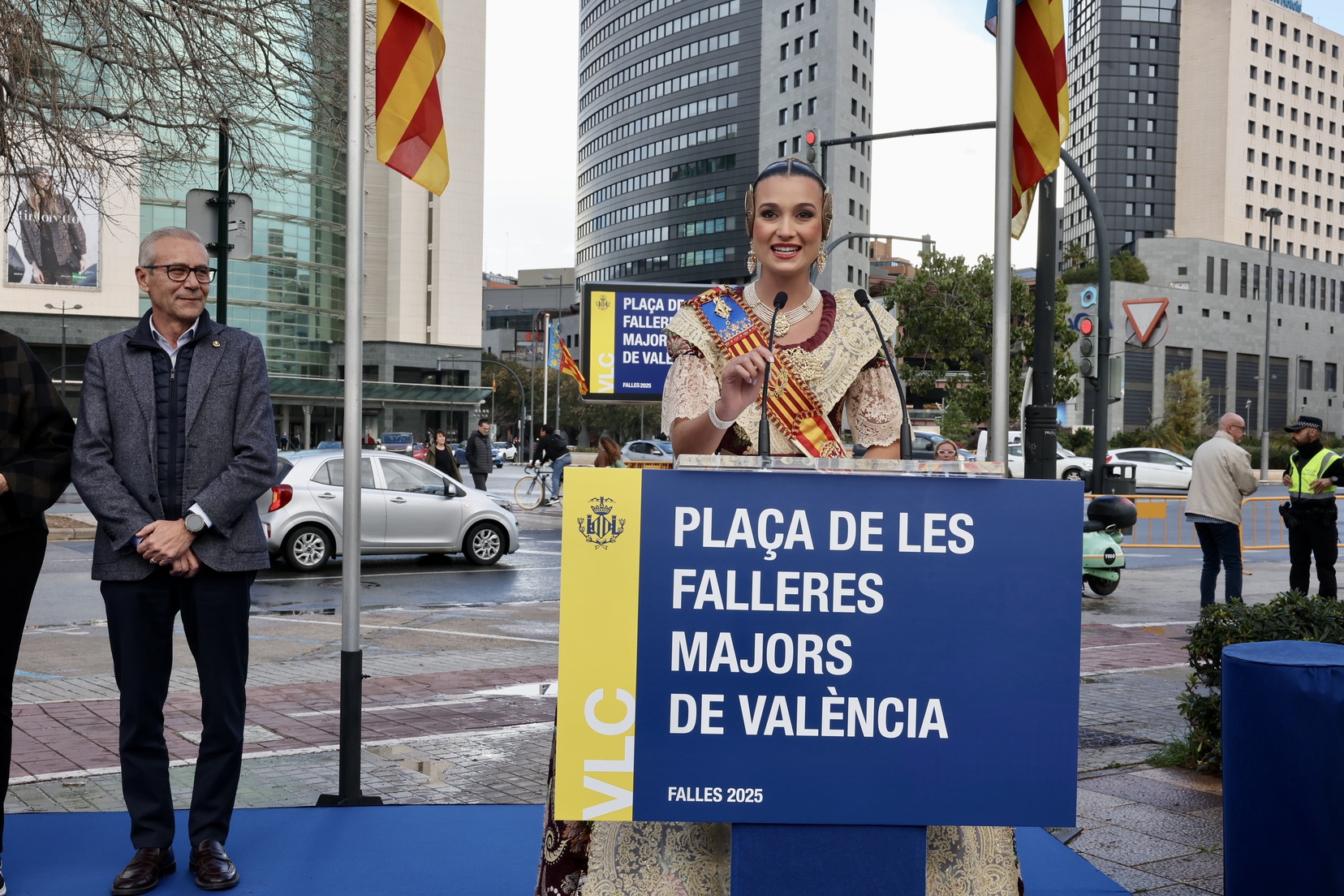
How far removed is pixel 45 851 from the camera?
13.0 feet

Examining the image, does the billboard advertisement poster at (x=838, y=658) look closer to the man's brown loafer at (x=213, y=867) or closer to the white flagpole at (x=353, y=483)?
the man's brown loafer at (x=213, y=867)

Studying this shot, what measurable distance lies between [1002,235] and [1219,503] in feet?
29.2

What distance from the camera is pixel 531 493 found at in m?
26.9

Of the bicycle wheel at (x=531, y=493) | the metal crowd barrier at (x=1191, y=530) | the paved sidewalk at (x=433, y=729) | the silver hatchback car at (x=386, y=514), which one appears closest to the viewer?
the paved sidewalk at (x=433, y=729)

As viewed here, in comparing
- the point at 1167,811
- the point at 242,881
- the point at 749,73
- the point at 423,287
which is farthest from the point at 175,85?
the point at 749,73

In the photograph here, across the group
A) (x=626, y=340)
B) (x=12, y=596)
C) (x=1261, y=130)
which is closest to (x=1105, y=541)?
(x=626, y=340)

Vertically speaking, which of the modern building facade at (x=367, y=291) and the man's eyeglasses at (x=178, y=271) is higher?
the modern building facade at (x=367, y=291)

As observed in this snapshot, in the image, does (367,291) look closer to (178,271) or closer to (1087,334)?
(1087,334)

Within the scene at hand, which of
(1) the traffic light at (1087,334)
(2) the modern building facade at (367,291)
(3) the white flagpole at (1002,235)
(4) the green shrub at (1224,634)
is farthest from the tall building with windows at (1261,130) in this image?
(3) the white flagpole at (1002,235)

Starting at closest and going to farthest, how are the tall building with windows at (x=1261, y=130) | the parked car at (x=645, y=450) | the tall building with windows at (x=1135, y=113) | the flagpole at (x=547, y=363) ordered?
the parked car at (x=645, y=450) → the flagpole at (x=547, y=363) → the tall building with windows at (x=1261, y=130) → the tall building with windows at (x=1135, y=113)

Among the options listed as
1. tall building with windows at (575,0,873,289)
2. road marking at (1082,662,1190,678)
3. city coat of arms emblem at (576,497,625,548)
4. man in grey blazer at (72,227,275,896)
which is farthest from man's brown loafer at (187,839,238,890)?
tall building with windows at (575,0,873,289)

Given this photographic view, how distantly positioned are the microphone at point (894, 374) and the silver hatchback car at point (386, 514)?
11.4 meters

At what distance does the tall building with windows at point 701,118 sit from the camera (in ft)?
288

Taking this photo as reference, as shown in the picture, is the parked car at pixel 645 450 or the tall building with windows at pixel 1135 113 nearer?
the parked car at pixel 645 450
